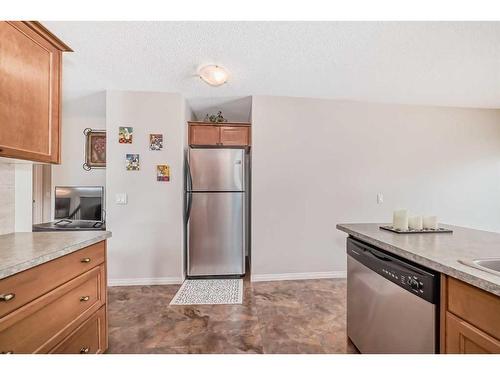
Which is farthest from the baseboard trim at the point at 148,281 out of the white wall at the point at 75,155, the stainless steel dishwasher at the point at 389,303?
the stainless steel dishwasher at the point at 389,303

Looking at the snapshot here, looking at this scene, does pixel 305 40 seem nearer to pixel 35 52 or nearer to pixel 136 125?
pixel 35 52

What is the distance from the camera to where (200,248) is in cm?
312

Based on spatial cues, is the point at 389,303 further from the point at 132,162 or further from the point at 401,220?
A: the point at 132,162

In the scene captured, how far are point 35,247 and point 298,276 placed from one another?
271 cm

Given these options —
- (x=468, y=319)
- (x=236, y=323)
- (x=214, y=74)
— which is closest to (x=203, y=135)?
(x=214, y=74)

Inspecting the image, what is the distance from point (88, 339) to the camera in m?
1.40

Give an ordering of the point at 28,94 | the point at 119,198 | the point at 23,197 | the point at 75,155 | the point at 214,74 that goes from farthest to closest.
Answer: the point at 75,155, the point at 119,198, the point at 214,74, the point at 23,197, the point at 28,94

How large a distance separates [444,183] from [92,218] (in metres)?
4.95

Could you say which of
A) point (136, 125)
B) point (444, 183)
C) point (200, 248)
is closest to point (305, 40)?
point (136, 125)

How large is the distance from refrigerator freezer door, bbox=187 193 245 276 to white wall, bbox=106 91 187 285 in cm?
18

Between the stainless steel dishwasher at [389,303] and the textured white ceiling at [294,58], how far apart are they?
61.9 inches

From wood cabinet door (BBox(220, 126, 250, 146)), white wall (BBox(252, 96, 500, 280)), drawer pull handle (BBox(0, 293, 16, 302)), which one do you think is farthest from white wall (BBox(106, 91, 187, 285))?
drawer pull handle (BBox(0, 293, 16, 302))

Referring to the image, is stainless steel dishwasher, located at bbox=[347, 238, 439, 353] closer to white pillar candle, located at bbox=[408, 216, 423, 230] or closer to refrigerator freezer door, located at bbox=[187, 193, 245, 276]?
white pillar candle, located at bbox=[408, 216, 423, 230]

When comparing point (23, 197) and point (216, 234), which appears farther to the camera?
point (216, 234)
